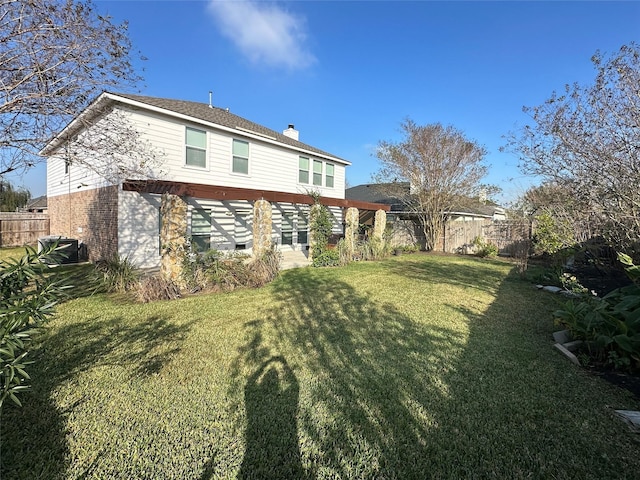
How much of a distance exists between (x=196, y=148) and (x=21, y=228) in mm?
13500

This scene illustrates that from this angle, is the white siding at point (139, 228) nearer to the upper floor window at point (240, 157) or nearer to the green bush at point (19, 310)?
the upper floor window at point (240, 157)

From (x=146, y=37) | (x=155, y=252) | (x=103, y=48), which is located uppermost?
(x=146, y=37)

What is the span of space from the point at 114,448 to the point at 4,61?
561cm

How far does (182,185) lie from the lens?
7.53 meters

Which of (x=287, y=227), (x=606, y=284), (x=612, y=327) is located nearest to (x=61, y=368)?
(x=612, y=327)

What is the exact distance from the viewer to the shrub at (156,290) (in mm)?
6566

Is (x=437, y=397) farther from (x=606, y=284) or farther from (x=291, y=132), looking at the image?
(x=291, y=132)

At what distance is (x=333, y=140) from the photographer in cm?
2305

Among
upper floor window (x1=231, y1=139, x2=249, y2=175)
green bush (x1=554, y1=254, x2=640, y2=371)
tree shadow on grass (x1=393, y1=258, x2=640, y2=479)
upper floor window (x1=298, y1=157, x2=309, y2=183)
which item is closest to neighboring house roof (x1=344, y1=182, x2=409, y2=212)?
upper floor window (x1=298, y1=157, x2=309, y2=183)

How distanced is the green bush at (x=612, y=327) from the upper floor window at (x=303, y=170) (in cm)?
1262

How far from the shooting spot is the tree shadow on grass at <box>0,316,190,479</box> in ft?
7.36

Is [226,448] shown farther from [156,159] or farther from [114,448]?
[156,159]

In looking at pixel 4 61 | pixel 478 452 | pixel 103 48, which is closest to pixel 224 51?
pixel 103 48

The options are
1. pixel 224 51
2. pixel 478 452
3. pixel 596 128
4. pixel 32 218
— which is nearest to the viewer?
pixel 478 452
